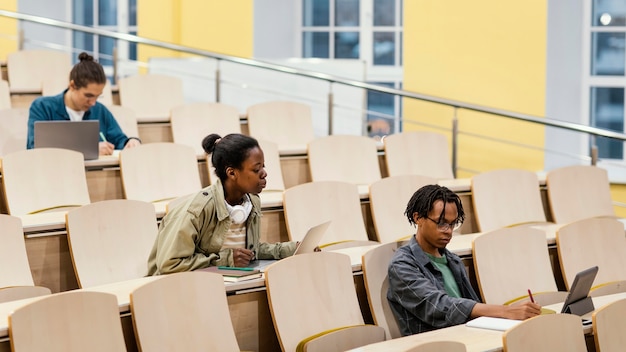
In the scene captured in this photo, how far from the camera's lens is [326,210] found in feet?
13.4

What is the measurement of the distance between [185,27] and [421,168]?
299 centimetres

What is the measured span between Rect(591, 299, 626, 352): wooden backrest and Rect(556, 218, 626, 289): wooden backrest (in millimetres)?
1027

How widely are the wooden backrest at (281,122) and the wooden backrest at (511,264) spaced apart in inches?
76.9

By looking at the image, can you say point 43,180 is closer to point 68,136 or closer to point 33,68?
point 68,136

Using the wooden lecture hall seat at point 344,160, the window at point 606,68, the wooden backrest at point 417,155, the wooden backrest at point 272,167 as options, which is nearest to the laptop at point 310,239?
the wooden backrest at point 272,167

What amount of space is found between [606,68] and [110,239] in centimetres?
411

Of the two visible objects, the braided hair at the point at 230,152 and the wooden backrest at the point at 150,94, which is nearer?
the braided hair at the point at 230,152

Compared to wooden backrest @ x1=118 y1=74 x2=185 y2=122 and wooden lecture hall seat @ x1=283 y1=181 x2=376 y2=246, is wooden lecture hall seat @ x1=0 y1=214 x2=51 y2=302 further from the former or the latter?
wooden backrest @ x1=118 y1=74 x2=185 y2=122

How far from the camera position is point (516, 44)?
6141 millimetres

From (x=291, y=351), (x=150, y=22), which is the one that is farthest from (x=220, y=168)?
(x=150, y=22)

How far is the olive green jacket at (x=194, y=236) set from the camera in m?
3.08

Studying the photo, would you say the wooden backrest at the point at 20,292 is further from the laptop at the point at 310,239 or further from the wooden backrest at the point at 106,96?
the wooden backrest at the point at 106,96

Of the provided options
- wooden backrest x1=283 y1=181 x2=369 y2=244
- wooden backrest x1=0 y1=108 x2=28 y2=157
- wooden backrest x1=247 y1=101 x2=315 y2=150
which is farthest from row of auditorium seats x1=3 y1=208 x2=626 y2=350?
wooden backrest x1=247 y1=101 x2=315 y2=150

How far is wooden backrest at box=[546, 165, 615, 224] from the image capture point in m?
4.86
